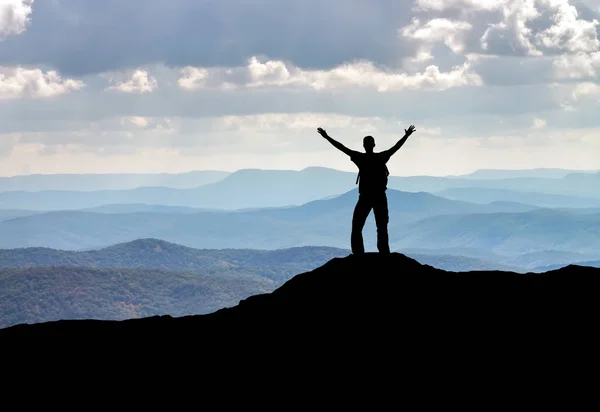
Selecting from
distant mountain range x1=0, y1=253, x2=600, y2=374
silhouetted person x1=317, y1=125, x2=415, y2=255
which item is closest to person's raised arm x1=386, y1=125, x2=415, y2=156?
silhouetted person x1=317, y1=125, x2=415, y2=255

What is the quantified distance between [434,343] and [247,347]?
5.27 metres

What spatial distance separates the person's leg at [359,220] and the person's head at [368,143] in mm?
1576

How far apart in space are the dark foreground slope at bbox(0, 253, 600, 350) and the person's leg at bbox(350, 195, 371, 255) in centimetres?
140

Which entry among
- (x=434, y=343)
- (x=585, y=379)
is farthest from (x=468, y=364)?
(x=585, y=379)

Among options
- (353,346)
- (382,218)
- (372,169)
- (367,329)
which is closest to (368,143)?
(372,169)

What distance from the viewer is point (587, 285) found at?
25.2 m

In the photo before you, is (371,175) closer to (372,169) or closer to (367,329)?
(372,169)

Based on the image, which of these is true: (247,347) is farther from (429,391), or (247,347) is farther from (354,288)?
(429,391)

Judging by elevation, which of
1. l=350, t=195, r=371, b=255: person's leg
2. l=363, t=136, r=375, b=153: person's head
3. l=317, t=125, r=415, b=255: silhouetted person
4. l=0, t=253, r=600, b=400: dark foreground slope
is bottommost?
l=0, t=253, r=600, b=400: dark foreground slope

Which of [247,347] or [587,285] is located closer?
[247,347]

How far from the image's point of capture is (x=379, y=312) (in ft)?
74.5

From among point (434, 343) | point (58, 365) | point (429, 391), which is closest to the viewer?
point (429, 391)

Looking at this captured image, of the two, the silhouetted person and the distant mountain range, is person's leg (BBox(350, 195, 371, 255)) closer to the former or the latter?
the silhouetted person

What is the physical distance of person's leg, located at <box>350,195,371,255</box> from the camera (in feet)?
85.8
